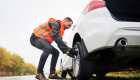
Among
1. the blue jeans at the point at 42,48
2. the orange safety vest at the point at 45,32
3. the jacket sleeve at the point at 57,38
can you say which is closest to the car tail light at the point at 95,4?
the jacket sleeve at the point at 57,38

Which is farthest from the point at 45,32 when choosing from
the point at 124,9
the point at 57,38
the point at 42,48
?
the point at 124,9

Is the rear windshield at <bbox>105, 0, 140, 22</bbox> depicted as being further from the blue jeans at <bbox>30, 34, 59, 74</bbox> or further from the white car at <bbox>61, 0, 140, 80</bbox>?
the blue jeans at <bbox>30, 34, 59, 74</bbox>

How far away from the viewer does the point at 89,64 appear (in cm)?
301

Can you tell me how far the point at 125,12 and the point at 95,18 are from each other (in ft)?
1.49

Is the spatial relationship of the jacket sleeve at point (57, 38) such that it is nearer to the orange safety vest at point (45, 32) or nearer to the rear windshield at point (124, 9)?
the orange safety vest at point (45, 32)

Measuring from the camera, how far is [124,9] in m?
2.85

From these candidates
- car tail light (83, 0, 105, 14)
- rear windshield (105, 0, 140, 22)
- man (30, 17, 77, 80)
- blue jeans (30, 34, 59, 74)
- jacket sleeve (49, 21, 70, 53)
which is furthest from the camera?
blue jeans (30, 34, 59, 74)

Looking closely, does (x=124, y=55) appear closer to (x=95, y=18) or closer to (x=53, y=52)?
(x=95, y=18)

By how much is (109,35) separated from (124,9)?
58 centimetres

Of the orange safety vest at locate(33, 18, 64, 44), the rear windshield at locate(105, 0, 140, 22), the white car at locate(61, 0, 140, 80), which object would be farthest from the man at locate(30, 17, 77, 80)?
the rear windshield at locate(105, 0, 140, 22)

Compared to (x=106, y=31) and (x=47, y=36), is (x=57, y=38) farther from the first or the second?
(x=106, y=31)

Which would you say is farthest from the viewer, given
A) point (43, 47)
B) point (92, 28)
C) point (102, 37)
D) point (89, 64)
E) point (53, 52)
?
point (53, 52)

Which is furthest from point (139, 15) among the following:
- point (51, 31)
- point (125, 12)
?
point (51, 31)

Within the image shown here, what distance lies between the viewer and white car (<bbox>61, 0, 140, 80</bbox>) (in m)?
2.54
